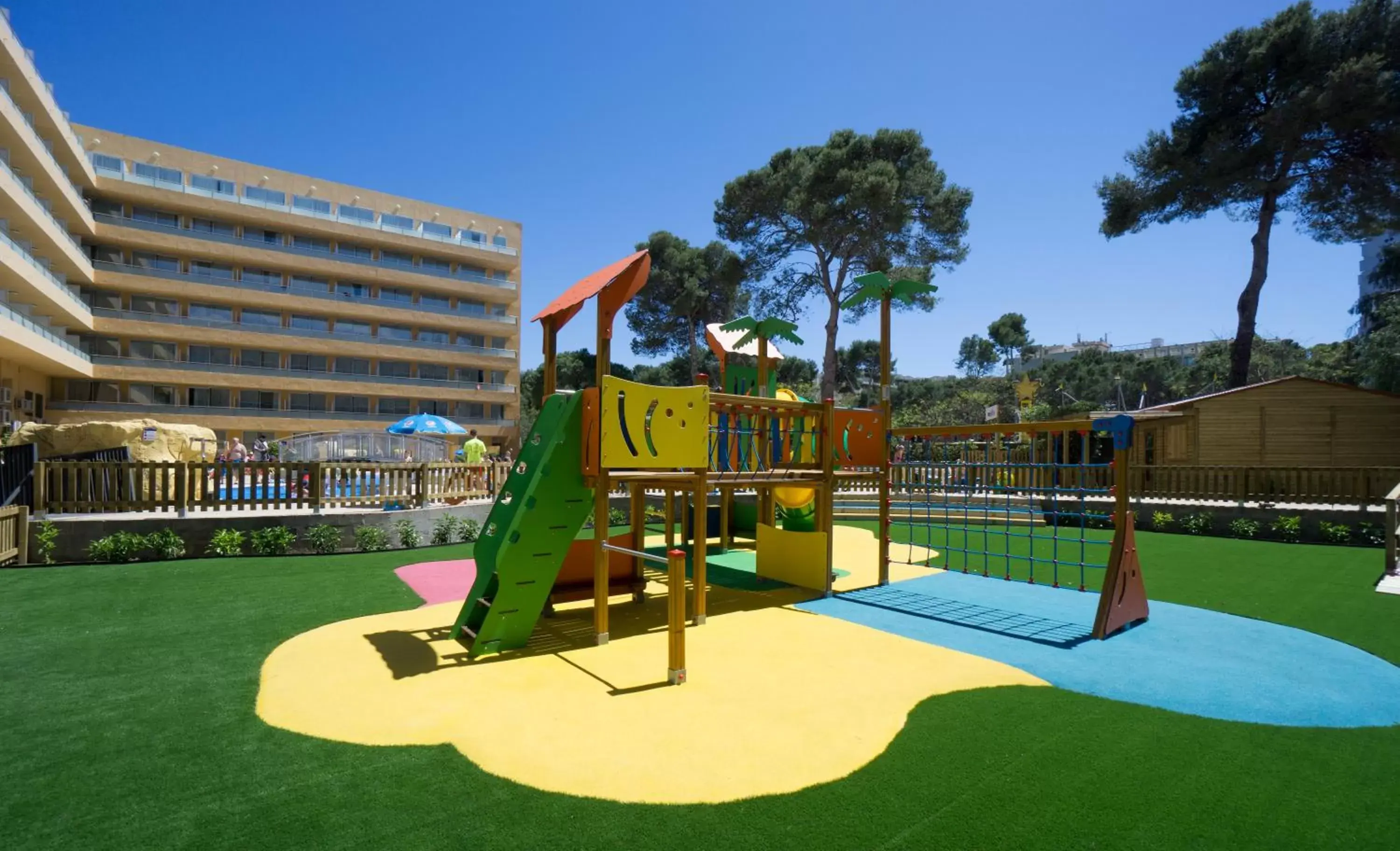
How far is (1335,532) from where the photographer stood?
15516 millimetres

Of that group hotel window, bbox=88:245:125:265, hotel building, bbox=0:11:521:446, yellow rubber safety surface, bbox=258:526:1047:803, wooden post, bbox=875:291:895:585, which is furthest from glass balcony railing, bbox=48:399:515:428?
wooden post, bbox=875:291:895:585

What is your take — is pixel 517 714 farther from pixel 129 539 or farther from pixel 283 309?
pixel 283 309

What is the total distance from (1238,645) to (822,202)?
2864cm

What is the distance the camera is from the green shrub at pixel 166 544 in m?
11.7

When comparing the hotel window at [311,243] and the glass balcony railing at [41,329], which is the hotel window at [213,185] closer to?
the hotel window at [311,243]

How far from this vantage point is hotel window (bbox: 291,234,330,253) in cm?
4341

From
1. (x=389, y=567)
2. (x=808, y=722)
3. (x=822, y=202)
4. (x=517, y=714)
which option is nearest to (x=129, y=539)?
(x=389, y=567)

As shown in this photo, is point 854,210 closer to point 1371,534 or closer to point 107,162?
point 1371,534

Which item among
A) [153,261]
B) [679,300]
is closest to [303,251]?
[153,261]

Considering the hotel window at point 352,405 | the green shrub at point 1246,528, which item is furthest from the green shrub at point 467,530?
the hotel window at point 352,405

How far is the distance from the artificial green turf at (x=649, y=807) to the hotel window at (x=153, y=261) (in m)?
43.1

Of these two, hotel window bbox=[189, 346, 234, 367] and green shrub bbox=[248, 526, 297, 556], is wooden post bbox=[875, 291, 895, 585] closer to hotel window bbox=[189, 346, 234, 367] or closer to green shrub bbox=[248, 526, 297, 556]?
green shrub bbox=[248, 526, 297, 556]

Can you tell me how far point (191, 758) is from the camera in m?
4.19

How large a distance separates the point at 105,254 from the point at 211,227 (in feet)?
17.8
